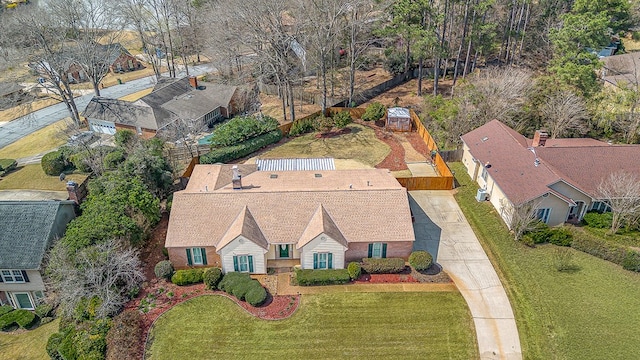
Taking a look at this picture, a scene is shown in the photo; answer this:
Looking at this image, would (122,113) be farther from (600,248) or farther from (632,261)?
(632,261)

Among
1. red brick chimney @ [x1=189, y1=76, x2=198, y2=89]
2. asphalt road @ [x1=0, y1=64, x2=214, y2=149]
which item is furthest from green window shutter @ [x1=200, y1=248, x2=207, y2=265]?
asphalt road @ [x1=0, y1=64, x2=214, y2=149]

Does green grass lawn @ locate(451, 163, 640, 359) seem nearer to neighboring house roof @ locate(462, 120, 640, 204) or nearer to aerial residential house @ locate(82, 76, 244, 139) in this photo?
neighboring house roof @ locate(462, 120, 640, 204)

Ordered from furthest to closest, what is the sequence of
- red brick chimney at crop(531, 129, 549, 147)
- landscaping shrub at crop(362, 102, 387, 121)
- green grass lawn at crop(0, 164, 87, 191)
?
landscaping shrub at crop(362, 102, 387, 121)
green grass lawn at crop(0, 164, 87, 191)
red brick chimney at crop(531, 129, 549, 147)

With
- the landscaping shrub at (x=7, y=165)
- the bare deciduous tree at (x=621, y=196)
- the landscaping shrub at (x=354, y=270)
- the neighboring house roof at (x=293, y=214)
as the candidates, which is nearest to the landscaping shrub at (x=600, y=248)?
the bare deciduous tree at (x=621, y=196)

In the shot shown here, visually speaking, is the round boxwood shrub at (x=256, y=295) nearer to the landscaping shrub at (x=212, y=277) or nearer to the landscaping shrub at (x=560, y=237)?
the landscaping shrub at (x=212, y=277)

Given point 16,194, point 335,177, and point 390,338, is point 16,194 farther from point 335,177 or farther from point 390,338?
point 390,338

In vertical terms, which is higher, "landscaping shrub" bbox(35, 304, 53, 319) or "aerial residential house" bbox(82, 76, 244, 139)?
"aerial residential house" bbox(82, 76, 244, 139)
